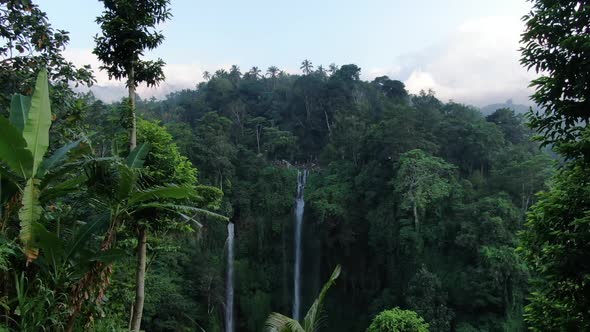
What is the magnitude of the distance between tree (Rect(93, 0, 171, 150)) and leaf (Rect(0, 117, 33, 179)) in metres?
2.02

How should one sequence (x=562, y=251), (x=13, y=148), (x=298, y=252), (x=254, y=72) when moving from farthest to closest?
(x=254, y=72) < (x=298, y=252) < (x=562, y=251) < (x=13, y=148)

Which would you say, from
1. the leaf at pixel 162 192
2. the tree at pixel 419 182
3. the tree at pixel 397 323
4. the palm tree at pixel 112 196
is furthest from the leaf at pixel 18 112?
the tree at pixel 419 182

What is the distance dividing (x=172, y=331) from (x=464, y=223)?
39.8ft

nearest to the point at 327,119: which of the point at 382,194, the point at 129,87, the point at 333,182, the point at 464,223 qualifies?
the point at 333,182

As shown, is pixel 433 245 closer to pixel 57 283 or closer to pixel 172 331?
pixel 172 331

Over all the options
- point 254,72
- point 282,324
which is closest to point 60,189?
point 282,324

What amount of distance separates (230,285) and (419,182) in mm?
10785

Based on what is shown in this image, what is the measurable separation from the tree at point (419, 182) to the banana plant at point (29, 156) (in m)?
14.5

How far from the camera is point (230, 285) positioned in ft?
66.0

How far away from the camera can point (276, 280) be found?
21391 mm

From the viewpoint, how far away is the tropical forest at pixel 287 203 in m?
3.81

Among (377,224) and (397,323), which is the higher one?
(377,224)

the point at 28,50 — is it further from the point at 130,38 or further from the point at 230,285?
the point at 230,285

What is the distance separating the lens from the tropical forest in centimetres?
381
